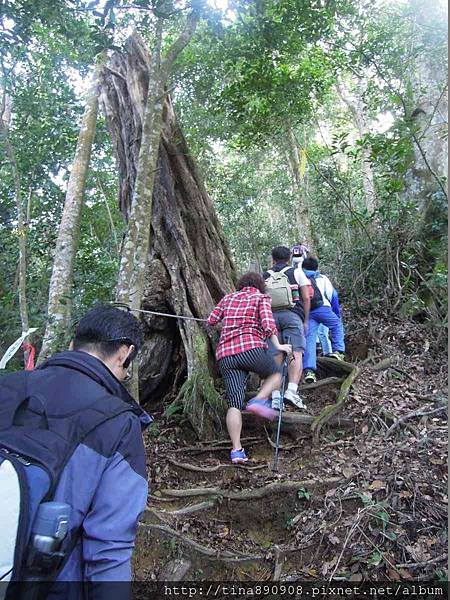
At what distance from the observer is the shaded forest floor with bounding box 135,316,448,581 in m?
3.44

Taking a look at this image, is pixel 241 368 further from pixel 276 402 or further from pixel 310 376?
pixel 310 376

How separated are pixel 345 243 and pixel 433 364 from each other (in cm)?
392

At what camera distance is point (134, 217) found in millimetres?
4824

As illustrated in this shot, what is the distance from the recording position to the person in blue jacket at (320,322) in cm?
618

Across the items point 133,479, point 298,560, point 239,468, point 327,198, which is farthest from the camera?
point 327,198

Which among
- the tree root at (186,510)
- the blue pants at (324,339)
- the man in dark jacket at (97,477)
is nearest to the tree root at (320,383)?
the blue pants at (324,339)

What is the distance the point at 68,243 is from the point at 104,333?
4772mm

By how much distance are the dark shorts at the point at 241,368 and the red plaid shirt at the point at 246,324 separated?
0.06m

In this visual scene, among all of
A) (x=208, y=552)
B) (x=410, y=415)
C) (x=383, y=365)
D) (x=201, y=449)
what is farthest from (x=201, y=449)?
(x=383, y=365)

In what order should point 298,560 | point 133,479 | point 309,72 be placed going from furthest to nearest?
1. point 309,72
2. point 298,560
3. point 133,479

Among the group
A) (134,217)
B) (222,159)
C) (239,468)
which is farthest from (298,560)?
(222,159)

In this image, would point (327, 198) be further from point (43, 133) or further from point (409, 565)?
point (409, 565)

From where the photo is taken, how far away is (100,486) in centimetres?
156

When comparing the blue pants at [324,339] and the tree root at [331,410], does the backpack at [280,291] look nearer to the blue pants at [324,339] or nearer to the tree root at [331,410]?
the tree root at [331,410]
